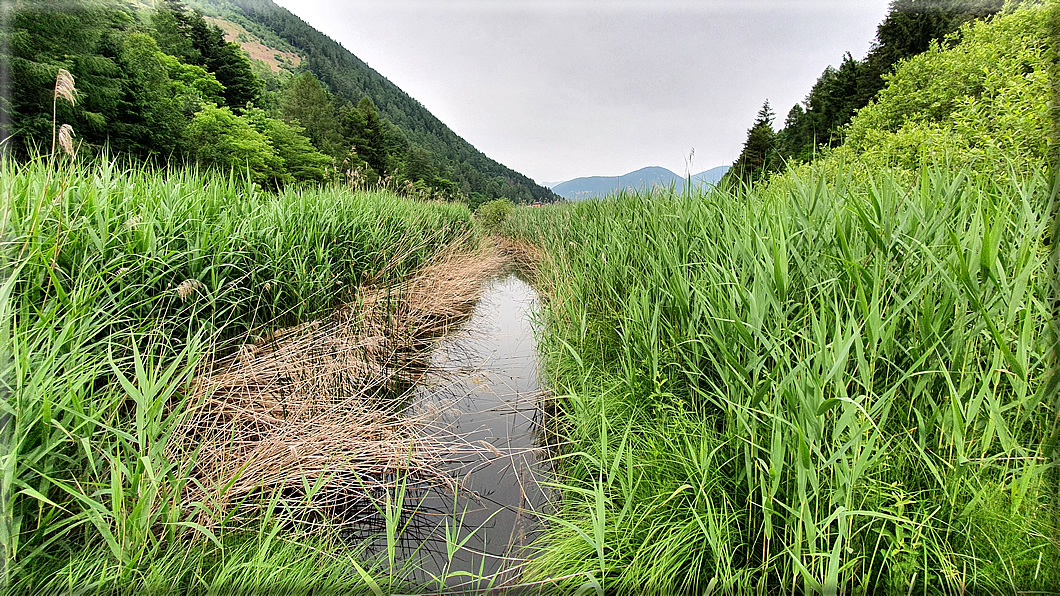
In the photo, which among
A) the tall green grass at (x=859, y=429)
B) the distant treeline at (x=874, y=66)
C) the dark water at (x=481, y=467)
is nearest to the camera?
the tall green grass at (x=859, y=429)

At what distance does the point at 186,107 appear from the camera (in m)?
18.1

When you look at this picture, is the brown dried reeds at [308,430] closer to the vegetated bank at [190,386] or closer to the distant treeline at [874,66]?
the vegetated bank at [190,386]

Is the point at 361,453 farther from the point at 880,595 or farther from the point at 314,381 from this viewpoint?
the point at 880,595

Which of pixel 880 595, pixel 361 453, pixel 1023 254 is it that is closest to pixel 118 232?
pixel 361 453

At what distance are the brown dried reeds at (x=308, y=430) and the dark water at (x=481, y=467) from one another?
137mm

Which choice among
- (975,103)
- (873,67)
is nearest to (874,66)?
(873,67)

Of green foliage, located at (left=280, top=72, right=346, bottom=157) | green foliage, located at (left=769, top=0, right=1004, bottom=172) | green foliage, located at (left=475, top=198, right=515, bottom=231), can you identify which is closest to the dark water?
green foliage, located at (left=769, top=0, right=1004, bottom=172)

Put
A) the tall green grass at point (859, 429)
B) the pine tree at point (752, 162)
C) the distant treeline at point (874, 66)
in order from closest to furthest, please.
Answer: the tall green grass at point (859, 429)
the pine tree at point (752, 162)
the distant treeline at point (874, 66)

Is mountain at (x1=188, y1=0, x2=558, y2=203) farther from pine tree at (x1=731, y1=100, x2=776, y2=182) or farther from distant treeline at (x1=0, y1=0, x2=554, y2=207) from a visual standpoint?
pine tree at (x1=731, y1=100, x2=776, y2=182)

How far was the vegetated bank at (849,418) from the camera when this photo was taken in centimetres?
110

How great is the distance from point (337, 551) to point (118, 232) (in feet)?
6.98

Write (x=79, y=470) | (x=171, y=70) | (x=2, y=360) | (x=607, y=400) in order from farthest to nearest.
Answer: (x=171, y=70) → (x=607, y=400) → (x=79, y=470) → (x=2, y=360)

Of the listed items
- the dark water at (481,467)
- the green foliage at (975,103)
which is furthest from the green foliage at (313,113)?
the green foliage at (975,103)

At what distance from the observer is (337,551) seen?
1700mm
